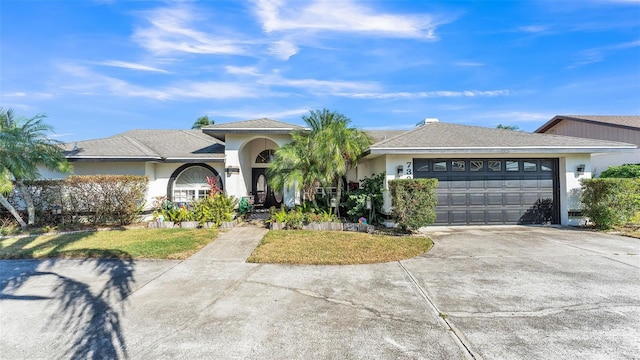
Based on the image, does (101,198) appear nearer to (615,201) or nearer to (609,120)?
(615,201)

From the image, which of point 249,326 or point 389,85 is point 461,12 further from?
point 249,326

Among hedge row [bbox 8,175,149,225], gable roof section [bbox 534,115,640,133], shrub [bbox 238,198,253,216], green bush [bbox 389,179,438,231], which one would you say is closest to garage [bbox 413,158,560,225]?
green bush [bbox 389,179,438,231]

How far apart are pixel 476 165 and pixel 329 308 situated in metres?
9.30

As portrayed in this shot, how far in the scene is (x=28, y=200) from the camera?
10.6m

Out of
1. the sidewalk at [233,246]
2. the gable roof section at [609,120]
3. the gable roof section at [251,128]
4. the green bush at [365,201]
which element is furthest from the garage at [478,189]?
the gable roof section at [609,120]

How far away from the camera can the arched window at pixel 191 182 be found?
45.0 ft

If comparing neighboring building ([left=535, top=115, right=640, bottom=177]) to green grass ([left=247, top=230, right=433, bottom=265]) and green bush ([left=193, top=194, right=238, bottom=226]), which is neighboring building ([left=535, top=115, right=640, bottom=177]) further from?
green bush ([left=193, top=194, right=238, bottom=226])

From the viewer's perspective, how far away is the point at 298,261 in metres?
6.48

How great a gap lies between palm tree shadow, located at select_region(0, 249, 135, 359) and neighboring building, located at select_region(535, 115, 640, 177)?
22.9 m

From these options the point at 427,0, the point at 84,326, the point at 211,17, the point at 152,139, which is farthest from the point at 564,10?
the point at 152,139

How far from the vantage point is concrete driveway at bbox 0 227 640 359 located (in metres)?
Result: 3.13

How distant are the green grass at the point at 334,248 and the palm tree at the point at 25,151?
28.7ft

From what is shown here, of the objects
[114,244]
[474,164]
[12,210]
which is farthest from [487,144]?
[12,210]

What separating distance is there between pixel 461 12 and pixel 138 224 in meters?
14.6
